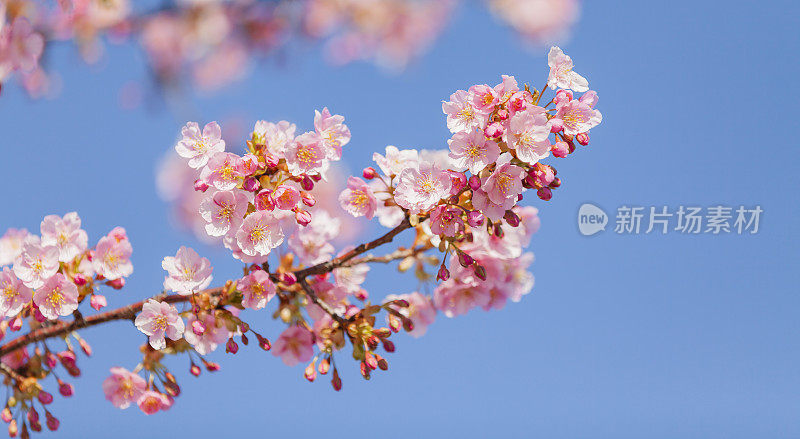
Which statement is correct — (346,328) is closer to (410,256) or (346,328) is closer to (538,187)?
(410,256)

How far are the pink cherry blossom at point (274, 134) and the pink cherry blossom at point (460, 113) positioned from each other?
1.47 ft

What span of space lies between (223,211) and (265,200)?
0.15m

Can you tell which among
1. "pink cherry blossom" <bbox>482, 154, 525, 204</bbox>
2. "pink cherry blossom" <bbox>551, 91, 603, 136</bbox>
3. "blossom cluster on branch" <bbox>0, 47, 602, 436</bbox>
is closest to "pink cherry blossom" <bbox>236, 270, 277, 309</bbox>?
"blossom cluster on branch" <bbox>0, 47, 602, 436</bbox>

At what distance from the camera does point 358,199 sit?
1.91m

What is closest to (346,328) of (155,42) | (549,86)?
(549,86)

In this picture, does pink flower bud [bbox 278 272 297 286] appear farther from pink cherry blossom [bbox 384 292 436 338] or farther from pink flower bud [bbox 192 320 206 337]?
pink cherry blossom [bbox 384 292 436 338]

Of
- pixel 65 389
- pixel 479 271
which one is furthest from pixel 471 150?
pixel 65 389

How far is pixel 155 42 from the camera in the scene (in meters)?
3.71

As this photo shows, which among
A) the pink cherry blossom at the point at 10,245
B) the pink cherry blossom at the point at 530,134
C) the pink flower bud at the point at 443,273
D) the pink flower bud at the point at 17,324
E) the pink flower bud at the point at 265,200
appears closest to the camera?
the pink cherry blossom at the point at 530,134

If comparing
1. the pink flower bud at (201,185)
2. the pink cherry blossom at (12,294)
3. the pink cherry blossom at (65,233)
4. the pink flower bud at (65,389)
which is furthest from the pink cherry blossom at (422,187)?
the pink flower bud at (65,389)

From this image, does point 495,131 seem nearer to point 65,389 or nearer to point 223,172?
point 223,172

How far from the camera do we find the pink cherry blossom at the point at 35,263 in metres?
1.84

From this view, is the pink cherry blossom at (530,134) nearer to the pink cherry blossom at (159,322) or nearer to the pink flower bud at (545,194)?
the pink flower bud at (545,194)

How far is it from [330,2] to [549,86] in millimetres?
2715
